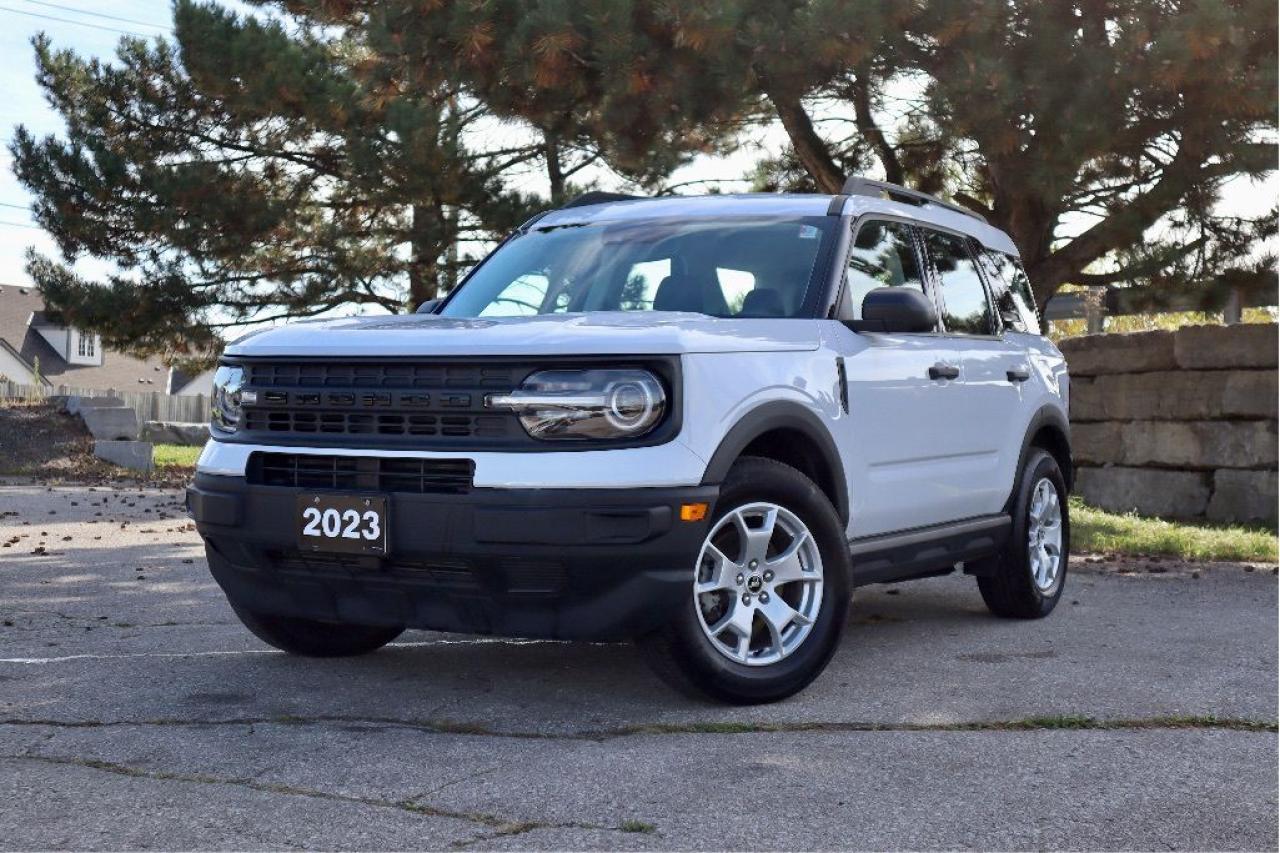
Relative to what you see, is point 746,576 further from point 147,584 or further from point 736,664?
point 147,584

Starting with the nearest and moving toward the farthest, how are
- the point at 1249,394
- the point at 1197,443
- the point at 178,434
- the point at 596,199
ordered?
the point at 596,199, the point at 1249,394, the point at 1197,443, the point at 178,434

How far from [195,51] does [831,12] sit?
11821 mm

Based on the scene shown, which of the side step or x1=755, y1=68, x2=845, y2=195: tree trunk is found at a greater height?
x1=755, y1=68, x2=845, y2=195: tree trunk

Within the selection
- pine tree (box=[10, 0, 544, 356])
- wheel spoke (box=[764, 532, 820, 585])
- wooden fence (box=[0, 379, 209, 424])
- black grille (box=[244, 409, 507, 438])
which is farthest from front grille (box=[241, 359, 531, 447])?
wooden fence (box=[0, 379, 209, 424])

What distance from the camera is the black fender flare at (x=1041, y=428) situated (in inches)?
282

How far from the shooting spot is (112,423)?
21828mm

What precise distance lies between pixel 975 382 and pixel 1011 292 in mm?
1220

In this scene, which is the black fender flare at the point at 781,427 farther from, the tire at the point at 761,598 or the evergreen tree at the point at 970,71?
the evergreen tree at the point at 970,71

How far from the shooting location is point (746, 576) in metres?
5.09

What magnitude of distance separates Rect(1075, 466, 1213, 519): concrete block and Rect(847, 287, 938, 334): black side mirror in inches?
349

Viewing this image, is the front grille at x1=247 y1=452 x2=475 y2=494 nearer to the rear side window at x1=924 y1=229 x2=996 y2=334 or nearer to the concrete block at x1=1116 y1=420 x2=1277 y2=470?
the rear side window at x1=924 y1=229 x2=996 y2=334

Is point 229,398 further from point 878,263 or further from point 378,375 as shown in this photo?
point 878,263

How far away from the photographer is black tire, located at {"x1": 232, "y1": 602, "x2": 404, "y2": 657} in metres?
5.71

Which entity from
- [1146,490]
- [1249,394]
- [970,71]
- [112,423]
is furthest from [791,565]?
[112,423]
